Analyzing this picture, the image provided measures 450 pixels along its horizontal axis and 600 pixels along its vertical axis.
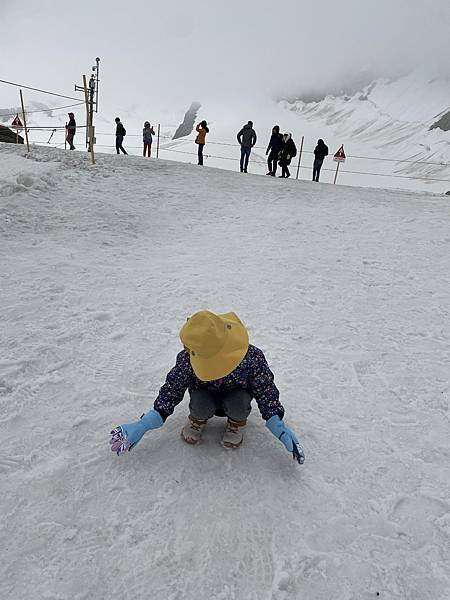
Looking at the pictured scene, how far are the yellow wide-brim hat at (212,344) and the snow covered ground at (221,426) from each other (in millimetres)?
642

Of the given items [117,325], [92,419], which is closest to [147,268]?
[117,325]

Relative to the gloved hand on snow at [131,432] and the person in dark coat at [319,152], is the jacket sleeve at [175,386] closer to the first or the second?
the gloved hand on snow at [131,432]

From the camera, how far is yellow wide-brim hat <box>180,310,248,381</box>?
2295 mm

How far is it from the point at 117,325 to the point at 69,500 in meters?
2.23

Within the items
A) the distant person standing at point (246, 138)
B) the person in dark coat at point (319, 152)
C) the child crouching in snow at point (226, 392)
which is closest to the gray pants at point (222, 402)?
the child crouching in snow at point (226, 392)

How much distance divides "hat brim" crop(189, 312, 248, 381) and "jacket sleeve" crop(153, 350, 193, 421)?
17 cm

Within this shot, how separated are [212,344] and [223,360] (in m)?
0.13

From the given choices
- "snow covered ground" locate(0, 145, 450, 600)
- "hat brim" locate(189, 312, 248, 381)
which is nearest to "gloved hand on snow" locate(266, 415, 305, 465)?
"snow covered ground" locate(0, 145, 450, 600)

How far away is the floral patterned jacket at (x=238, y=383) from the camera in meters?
2.53

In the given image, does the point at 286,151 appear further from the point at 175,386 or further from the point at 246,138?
the point at 175,386

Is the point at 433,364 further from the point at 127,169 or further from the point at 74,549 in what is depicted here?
the point at 127,169

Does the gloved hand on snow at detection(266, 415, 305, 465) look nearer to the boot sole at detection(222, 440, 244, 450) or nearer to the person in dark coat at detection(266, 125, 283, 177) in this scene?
the boot sole at detection(222, 440, 244, 450)

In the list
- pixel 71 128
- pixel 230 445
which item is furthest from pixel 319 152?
pixel 230 445

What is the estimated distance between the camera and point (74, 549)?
2080mm
